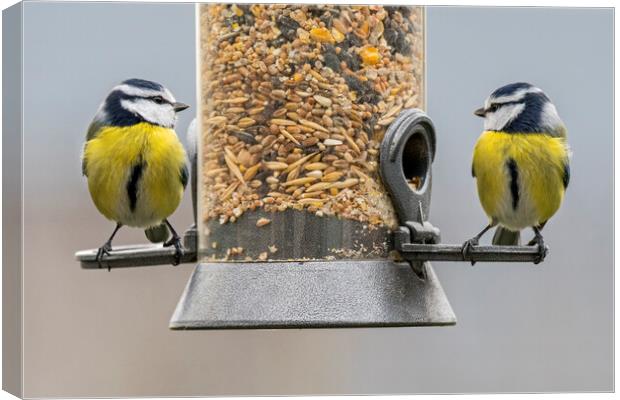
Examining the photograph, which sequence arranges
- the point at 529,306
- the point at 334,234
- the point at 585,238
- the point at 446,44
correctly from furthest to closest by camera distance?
the point at 529,306, the point at 585,238, the point at 446,44, the point at 334,234

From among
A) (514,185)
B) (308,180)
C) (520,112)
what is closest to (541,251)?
(514,185)

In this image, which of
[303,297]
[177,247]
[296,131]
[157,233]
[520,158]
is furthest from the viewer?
[157,233]

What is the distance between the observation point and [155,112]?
546 centimetres

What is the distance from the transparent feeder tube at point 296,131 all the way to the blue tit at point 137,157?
35 cm

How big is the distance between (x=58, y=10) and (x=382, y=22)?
Result: 51.6 inches

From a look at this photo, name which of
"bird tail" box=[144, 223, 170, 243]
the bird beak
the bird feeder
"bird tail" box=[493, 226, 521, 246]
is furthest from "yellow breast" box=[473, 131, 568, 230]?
"bird tail" box=[144, 223, 170, 243]

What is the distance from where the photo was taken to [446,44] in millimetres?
5891

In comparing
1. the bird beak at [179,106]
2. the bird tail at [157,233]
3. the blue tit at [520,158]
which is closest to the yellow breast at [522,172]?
the blue tit at [520,158]

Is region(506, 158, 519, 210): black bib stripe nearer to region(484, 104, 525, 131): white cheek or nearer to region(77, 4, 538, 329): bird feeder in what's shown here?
region(484, 104, 525, 131): white cheek

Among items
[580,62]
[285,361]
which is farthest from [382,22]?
[285,361]

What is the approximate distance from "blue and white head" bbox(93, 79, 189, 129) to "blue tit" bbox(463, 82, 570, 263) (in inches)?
42.3

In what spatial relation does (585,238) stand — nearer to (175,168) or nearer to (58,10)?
(175,168)

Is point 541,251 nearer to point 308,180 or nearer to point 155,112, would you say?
point 308,180

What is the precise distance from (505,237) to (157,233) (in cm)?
127
